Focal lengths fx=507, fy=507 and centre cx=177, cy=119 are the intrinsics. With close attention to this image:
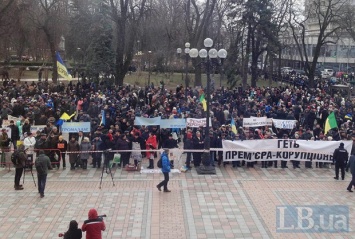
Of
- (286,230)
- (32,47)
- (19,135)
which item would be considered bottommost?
(286,230)

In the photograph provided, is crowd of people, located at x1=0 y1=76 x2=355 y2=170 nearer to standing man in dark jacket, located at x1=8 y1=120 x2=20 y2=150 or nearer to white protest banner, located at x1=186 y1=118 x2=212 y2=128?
standing man in dark jacket, located at x1=8 y1=120 x2=20 y2=150

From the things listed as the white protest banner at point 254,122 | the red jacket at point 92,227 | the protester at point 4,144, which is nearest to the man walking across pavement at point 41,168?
the protester at point 4,144

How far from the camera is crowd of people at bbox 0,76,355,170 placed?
63.1 feet

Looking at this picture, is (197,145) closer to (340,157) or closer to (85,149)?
(85,149)

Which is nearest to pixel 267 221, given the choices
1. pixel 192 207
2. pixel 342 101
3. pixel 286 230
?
pixel 286 230

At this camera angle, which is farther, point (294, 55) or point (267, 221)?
point (294, 55)

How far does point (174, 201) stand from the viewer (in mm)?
15500

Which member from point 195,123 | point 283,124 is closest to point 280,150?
point 283,124

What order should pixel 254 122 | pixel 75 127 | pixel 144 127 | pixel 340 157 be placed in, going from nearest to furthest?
pixel 340 157 → pixel 75 127 → pixel 144 127 → pixel 254 122

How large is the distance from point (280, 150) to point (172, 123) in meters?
4.74

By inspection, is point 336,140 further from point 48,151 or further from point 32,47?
point 32,47

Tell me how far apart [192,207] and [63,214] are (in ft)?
12.2

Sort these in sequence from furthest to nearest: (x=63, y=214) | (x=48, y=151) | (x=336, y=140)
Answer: (x=336, y=140)
(x=48, y=151)
(x=63, y=214)

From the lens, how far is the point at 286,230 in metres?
13.3
